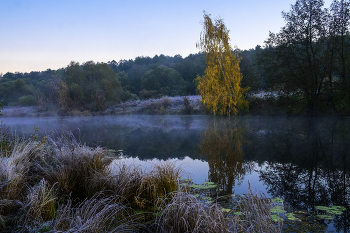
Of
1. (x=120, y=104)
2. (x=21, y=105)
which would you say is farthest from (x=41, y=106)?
(x=120, y=104)

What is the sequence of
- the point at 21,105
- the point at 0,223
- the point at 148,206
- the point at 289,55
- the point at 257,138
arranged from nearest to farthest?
1. the point at 0,223
2. the point at 148,206
3. the point at 257,138
4. the point at 289,55
5. the point at 21,105

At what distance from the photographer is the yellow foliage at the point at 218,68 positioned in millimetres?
20633

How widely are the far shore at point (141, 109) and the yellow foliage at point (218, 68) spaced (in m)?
5.69

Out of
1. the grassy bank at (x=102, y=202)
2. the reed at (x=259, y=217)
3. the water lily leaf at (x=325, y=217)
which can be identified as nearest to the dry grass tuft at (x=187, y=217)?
the grassy bank at (x=102, y=202)

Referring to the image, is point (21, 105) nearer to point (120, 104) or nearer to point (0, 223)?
point (120, 104)

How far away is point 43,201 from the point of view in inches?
119

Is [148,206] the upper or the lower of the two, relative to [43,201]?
lower

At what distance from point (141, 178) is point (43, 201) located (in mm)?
1457

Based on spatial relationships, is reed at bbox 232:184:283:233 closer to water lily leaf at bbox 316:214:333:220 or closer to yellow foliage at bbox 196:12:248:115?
water lily leaf at bbox 316:214:333:220

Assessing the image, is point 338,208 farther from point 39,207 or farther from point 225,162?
point 39,207

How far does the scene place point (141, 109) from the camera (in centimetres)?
3198

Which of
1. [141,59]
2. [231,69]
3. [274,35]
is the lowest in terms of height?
[231,69]

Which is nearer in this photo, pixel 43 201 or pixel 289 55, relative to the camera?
pixel 43 201

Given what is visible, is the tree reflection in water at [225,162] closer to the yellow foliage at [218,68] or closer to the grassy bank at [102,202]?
the grassy bank at [102,202]
